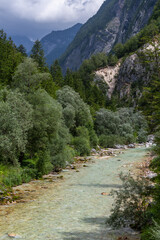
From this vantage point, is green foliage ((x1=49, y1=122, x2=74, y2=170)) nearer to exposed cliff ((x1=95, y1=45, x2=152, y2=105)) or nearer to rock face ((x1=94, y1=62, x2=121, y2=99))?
exposed cliff ((x1=95, y1=45, x2=152, y2=105))

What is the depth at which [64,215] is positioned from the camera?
14367 mm

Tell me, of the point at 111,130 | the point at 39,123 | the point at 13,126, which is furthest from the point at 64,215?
the point at 111,130

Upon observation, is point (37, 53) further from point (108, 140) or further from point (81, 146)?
point (81, 146)

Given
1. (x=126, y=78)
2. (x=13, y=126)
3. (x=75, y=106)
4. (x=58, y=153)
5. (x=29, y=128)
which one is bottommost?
(x=58, y=153)

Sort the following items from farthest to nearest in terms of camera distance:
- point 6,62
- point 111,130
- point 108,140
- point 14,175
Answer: point 111,130, point 108,140, point 6,62, point 14,175

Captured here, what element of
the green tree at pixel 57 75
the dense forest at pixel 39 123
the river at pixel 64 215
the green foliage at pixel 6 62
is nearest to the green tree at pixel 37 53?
the dense forest at pixel 39 123

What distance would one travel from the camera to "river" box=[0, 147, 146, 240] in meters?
11.4

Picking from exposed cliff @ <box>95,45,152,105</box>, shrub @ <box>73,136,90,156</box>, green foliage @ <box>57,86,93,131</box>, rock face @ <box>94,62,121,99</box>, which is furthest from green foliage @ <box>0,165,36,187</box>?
rock face @ <box>94,62,121,99</box>

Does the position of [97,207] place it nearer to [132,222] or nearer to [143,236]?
[132,222]

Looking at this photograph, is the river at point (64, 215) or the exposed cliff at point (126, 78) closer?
the river at point (64, 215)

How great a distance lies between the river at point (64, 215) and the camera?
11406mm

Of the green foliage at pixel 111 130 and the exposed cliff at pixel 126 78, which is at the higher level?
the exposed cliff at pixel 126 78

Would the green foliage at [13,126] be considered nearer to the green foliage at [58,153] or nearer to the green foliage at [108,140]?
the green foliage at [58,153]

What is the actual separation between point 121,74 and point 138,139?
6476cm
